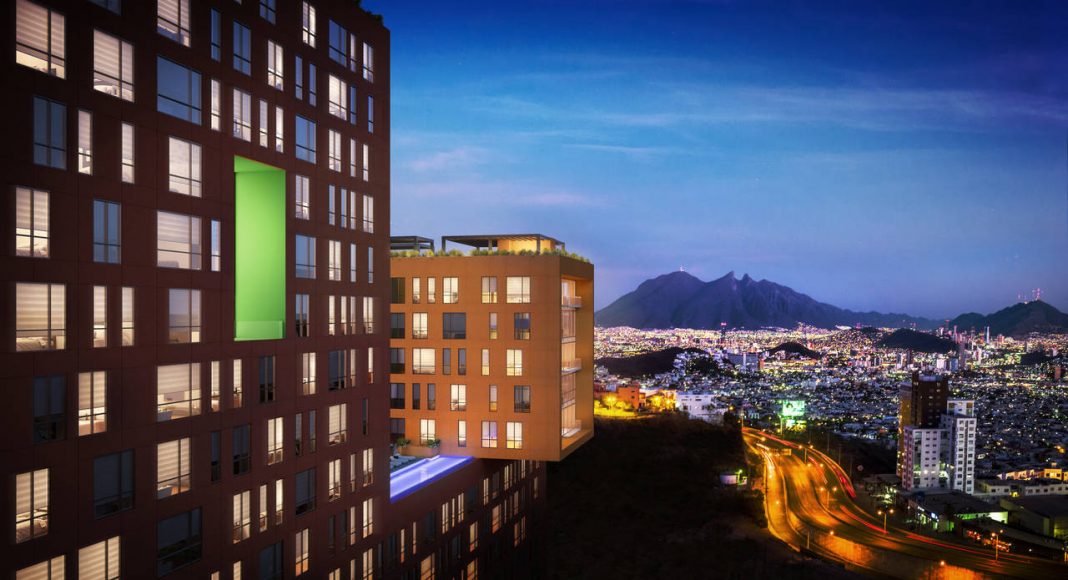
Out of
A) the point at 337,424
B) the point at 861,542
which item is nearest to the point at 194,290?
the point at 337,424

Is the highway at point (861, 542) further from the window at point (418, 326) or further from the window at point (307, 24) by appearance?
the window at point (307, 24)

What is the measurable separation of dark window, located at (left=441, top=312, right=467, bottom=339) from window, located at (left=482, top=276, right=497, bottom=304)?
4.45 ft

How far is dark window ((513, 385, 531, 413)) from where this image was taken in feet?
117

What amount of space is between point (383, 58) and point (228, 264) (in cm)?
1244

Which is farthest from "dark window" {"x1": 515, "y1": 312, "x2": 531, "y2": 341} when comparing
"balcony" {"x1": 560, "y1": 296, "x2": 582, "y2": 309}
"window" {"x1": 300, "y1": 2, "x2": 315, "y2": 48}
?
"window" {"x1": 300, "y1": 2, "x2": 315, "y2": 48}

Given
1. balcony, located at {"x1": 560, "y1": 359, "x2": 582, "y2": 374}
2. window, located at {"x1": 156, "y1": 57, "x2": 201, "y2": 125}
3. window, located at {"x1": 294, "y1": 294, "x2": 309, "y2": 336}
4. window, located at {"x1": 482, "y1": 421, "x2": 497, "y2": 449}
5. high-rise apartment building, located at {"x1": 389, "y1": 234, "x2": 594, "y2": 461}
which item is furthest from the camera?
balcony, located at {"x1": 560, "y1": 359, "x2": 582, "y2": 374}

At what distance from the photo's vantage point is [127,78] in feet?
57.6

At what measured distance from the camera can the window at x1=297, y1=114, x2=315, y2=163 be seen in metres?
24.2

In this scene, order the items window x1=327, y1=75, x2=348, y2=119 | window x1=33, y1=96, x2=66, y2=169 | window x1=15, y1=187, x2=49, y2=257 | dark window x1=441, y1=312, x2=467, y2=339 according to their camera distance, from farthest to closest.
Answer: dark window x1=441, y1=312, x2=467, y2=339
window x1=327, y1=75, x2=348, y2=119
window x1=33, y1=96, x2=66, y2=169
window x1=15, y1=187, x2=49, y2=257

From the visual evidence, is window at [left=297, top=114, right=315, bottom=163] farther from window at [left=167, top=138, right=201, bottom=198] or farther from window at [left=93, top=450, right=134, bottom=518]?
window at [left=93, top=450, right=134, bottom=518]

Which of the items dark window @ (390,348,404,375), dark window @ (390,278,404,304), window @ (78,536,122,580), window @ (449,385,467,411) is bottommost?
window @ (78,536,122,580)

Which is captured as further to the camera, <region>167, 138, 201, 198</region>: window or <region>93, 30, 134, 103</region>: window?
<region>167, 138, 201, 198</region>: window

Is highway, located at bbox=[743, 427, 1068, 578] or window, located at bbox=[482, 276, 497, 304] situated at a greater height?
window, located at bbox=[482, 276, 497, 304]

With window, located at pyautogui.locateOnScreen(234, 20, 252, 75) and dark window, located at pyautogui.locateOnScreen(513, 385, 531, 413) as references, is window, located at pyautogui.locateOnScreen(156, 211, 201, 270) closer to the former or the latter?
window, located at pyautogui.locateOnScreen(234, 20, 252, 75)
